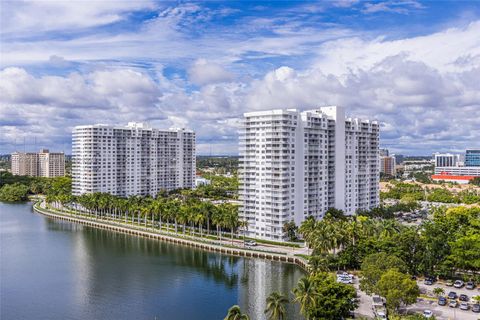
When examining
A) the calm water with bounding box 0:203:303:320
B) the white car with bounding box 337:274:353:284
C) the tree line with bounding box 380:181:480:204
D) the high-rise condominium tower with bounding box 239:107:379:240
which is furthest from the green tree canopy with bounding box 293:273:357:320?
the tree line with bounding box 380:181:480:204

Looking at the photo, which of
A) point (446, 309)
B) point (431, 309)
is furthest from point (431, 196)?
point (431, 309)

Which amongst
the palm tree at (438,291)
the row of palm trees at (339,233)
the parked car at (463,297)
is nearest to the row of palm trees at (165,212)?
the row of palm trees at (339,233)

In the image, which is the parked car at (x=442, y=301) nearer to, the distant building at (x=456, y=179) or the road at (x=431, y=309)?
the road at (x=431, y=309)

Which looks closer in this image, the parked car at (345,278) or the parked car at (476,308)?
the parked car at (476,308)

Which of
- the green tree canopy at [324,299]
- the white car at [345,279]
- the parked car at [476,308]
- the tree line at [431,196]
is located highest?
the tree line at [431,196]

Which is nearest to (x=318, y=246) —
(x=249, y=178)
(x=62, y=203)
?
(x=249, y=178)

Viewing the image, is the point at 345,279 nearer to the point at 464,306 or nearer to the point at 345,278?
the point at 345,278

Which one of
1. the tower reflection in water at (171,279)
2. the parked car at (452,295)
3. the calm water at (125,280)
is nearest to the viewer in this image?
the parked car at (452,295)
